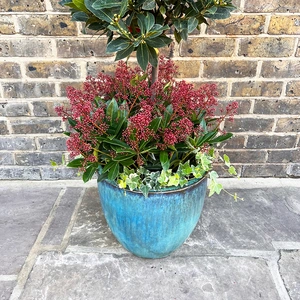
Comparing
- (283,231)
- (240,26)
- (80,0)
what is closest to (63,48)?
(80,0)

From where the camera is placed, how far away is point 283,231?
4.66 feet

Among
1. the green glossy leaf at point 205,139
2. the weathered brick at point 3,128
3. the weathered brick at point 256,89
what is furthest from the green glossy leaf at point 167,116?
the weathered brick at point 3,128

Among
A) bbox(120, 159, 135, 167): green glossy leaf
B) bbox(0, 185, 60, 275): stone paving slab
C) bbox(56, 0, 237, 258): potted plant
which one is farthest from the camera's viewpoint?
bbox(0, 185, 60, 275): stone paving slab

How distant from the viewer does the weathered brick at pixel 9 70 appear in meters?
1.53

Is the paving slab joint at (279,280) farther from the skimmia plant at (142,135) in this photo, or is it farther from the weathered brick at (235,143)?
the weathered brick at (235,143)

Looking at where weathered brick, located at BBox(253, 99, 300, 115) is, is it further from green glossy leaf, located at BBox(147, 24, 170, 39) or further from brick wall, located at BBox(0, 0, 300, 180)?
green glossy leaf, located at BBox(147, 24, 170, 39)

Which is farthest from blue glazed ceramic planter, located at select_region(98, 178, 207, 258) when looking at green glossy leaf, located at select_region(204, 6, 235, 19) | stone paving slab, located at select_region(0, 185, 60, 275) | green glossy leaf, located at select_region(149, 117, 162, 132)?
green glossy leaf, located at select_region(204, 6, 235, 19)

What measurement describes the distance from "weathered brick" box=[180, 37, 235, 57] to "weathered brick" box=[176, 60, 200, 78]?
0.04m

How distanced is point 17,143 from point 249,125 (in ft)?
4.43

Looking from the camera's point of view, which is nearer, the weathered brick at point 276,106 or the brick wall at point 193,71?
the brick wall at point 193,71

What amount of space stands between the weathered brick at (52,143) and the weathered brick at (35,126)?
5 cm

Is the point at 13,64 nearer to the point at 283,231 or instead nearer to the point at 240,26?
the point at 240,26

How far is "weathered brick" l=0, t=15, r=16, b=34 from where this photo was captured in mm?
1441

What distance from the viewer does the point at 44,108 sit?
5.35 feet
